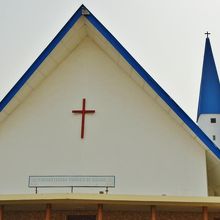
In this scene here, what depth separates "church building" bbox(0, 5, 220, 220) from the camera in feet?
42.2

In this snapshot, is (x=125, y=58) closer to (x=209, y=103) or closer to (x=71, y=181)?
(x=71, y=181)

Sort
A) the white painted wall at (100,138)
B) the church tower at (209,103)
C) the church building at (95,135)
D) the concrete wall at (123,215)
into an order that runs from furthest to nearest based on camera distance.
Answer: the church tower at (209,103) → the white painted wall at (100,138) → the church building at (95,135) → the concrete wall at (123,215)

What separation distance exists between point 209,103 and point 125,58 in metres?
10.3

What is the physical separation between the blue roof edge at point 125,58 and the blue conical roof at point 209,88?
10.00 metres

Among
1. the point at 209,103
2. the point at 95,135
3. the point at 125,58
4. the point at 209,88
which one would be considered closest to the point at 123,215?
the point at 95,135

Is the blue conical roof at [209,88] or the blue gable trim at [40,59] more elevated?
the blue conical roof at [209,88]

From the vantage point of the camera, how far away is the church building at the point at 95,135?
12867mm

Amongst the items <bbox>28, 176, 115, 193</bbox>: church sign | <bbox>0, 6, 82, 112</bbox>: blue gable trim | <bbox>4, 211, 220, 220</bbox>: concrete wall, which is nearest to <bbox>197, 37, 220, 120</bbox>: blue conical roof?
<bbox>4, 211, 220, 220</bbox>: concrete wall

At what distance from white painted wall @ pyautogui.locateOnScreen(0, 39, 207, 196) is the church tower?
8999 millimetres

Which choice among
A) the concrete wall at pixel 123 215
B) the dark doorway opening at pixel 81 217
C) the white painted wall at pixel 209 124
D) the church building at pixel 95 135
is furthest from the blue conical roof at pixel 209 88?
the dark doorway opening at pixel 81 217

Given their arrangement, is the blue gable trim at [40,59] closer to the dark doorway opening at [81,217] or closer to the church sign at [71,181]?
the church sign at [71,181]

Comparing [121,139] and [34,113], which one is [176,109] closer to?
[121,139]

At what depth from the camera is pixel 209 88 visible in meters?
23.3

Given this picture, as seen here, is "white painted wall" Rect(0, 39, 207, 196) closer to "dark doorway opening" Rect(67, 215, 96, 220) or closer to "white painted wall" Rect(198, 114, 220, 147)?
"dark doorway opening" Rect(67, 215, 96, 220)
